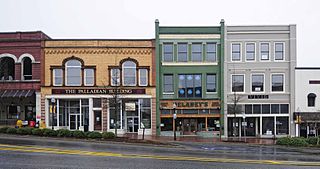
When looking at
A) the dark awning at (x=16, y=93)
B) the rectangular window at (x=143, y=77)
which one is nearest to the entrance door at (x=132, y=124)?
the rectangular window at (x=143, y=77)

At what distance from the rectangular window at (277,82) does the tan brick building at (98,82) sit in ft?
41.3

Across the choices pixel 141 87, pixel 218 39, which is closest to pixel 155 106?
pixel 141 87

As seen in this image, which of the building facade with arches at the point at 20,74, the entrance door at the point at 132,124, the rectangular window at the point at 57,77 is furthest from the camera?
the entrance door at the point at 132,124

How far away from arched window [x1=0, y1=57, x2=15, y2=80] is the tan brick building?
→ 12.5ft

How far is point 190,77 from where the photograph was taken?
3591 cm

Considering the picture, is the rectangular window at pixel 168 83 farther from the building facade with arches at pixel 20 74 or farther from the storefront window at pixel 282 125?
the building facade with arches at pixel 20 74

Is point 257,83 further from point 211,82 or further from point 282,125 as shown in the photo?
point 282,125

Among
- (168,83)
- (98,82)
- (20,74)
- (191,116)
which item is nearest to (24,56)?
(20,74)

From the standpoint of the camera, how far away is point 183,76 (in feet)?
118

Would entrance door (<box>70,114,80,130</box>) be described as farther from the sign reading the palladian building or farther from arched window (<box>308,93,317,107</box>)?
arched window (<box>308,93,317,107</box>)

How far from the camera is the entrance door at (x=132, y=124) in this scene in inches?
1399

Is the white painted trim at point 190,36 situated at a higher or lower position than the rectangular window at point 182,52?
higher

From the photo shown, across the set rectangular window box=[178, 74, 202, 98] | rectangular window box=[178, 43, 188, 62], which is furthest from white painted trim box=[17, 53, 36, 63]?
rectangular window box=[178, 74, 202, 98]

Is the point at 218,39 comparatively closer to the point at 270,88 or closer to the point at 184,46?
the point at 184,46
